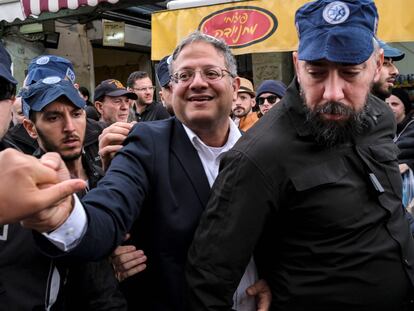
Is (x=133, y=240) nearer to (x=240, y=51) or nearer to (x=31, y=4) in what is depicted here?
(x=240, y=51)

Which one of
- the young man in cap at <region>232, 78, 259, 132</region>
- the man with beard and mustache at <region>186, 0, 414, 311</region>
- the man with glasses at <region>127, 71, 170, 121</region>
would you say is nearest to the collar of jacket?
the man with beard and mustache at <region>186, 0, 414, 311</region>

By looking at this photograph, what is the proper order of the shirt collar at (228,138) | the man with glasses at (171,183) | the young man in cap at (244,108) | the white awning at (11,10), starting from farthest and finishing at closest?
1. the white awning at (11,10)
2. the young man in cap at (244,108)
3. the shirt collar at (228,138)
4. the man with glasses at (171,183)

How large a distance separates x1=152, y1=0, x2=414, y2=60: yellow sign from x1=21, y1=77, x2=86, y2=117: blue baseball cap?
276 centimetres

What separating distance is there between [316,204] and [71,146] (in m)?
1.20

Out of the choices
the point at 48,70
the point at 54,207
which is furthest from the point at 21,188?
the point at 48,70

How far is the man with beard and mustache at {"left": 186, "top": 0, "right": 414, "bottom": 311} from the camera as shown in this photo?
4.79ft

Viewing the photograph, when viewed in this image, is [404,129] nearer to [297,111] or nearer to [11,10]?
[297,111]

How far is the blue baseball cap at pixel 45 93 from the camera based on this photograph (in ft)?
6.64

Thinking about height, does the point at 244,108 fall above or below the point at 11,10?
Result: below

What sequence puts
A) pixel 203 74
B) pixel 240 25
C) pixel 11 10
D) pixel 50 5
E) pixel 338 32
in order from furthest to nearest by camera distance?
pixel 11 10 → pixel 50 5 → pixel 240 25 → pixel 203 74 → pixel 338 32

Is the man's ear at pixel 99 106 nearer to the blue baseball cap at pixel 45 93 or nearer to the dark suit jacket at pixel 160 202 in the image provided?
the blue baseball cap at pixel 45 93

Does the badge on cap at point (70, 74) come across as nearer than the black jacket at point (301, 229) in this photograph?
No

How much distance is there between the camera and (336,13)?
1.53 metres

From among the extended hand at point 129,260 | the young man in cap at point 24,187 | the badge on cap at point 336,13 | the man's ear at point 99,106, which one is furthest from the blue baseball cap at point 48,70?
the man's ear at point 99,106
